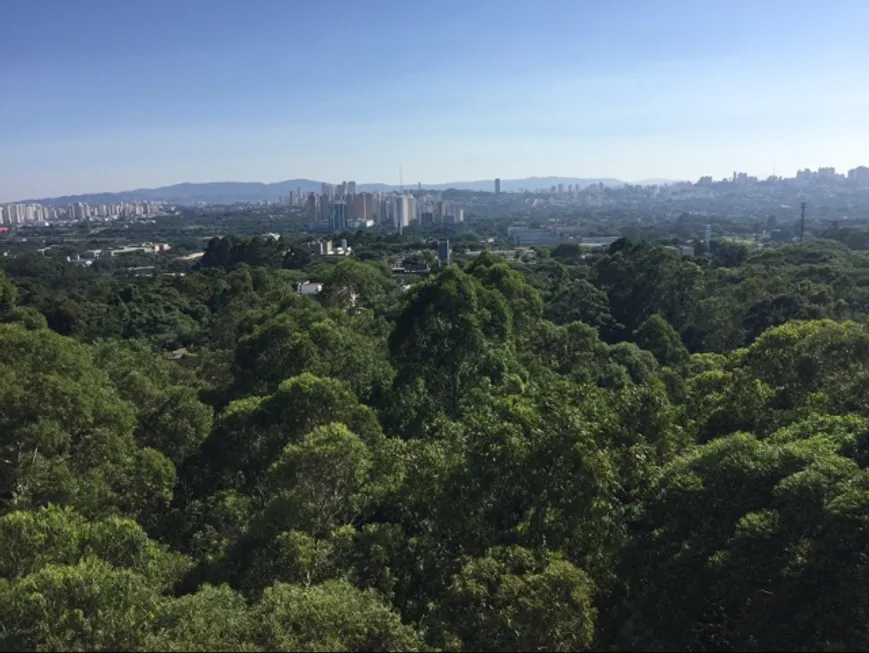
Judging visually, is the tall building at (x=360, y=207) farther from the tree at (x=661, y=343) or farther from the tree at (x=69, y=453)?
the tree at (x=69, y=453)

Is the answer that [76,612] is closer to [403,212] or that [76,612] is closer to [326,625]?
[326,625]

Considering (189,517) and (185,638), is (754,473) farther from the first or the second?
(189,517)

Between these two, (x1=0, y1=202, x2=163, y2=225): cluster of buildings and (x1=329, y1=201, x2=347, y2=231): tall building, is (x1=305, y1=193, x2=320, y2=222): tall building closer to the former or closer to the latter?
(x1=329, y1=201, x2=347, y2=231): tall building

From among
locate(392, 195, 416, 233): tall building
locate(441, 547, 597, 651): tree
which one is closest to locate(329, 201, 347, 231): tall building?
locate(392, 195, 416, 233): tall building

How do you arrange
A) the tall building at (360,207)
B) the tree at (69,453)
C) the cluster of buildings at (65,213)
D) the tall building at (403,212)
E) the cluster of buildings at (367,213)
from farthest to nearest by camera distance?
1. the cluster of buildings at (65,213)
2. the tall building at (360,207)
3. the tall building at (403,212)
4. the cluster of buildings at (367,213)
5. the tree at (69,453)

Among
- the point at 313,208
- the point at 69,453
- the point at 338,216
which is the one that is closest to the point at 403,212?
the point at 338,216

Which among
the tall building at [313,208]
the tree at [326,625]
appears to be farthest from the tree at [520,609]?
the tall building at [313,208]
